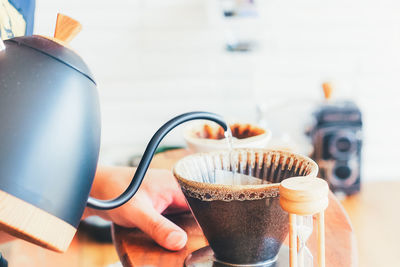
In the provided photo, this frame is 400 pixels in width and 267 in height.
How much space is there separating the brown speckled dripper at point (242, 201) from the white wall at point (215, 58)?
5.83 ft

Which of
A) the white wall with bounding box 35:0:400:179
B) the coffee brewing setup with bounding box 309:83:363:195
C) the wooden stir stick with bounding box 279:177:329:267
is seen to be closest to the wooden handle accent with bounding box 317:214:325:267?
the wooden stir stick with bounding box 279:177:329:267

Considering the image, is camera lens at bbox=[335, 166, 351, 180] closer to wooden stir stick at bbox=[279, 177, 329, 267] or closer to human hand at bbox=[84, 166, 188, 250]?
human hand at bbox=[84, 166, 188, 250]

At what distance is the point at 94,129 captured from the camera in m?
0.48

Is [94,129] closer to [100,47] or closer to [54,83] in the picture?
[54,83]

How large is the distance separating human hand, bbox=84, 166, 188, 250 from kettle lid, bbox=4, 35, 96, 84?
255 millimetres

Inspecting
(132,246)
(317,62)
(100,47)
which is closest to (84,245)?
(100,47)

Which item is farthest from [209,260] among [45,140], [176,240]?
[45,140]

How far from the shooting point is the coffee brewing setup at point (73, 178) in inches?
16.0

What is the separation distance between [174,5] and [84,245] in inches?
51.9

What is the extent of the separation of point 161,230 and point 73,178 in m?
0.23

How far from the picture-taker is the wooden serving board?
60 cm

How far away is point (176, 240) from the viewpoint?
62 centimetres

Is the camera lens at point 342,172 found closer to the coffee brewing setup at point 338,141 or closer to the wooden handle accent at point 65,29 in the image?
the coffee brewing setup at point 338,141

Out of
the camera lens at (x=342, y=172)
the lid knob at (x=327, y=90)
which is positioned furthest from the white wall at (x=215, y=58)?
the lid knob at (x=327, y=90)
